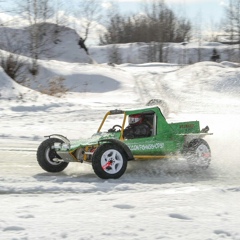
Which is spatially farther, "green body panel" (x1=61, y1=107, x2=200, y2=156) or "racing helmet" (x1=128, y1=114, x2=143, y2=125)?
Answer: "racing helmet" (x1=128, y1=114, x2=143, y2=125)

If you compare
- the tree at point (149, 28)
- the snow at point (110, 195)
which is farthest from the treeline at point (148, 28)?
the snow at point (110, 195)

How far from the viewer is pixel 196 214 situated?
21.9 feet

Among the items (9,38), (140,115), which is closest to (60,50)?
Result: (9,38)

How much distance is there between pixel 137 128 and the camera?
1016 cm

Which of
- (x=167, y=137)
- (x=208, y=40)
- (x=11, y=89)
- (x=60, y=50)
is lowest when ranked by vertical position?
(x=167, y=137)

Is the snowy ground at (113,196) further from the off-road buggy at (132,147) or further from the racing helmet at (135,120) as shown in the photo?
the racing helmet at (135,120)

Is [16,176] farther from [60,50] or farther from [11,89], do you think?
[60,50]

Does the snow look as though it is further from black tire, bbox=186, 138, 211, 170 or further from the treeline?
the treeline

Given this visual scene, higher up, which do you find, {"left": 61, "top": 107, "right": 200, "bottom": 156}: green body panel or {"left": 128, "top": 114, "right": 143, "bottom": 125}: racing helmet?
{"left": 128, "top": 114, "right": 143, "bottom": 125}: racing helmet

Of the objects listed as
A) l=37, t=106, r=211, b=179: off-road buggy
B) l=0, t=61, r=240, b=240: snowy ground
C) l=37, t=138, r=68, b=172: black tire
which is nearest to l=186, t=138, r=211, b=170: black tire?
l=37, t=106, r=211, b=179: off-road buggy

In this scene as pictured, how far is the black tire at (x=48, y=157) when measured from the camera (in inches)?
392

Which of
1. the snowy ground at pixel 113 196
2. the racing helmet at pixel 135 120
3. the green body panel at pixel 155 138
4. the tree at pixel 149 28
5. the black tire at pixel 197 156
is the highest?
the tree at pixel 149 28

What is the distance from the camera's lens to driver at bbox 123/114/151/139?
10098mm

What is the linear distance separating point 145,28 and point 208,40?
1082 centimetres
